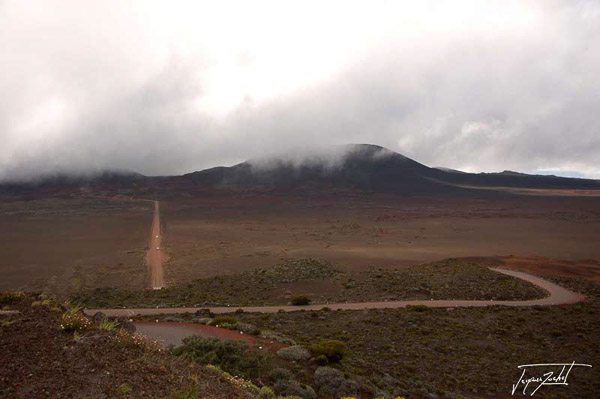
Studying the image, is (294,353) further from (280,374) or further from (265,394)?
(265,394)

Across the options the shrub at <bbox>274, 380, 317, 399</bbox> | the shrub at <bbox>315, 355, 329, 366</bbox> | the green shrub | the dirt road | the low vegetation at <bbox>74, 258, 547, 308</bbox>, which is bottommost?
the dirt road

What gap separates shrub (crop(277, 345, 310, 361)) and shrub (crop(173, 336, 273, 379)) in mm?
778

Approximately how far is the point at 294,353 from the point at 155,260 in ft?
120

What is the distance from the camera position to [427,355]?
15.5 metres

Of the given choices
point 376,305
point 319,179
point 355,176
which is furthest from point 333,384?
point 355,176

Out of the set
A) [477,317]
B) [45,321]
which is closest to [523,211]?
[477,317]

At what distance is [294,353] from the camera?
12258mm

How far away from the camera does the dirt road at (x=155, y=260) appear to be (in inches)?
1340

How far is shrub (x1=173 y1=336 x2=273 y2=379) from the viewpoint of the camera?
33.3 ft

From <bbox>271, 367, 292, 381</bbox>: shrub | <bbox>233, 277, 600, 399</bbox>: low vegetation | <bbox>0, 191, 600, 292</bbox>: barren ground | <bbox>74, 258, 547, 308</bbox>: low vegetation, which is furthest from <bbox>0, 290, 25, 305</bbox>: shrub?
<bbox>0, 191, 600, 292</bbox>: barren ground

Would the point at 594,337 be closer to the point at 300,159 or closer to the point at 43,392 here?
the point at 43,392

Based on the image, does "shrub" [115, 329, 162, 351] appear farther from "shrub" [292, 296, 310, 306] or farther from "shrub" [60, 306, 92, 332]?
"shrub" [292, 296, 310, 306]

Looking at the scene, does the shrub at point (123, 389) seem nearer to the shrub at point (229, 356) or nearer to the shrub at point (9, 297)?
the shrub at point (229, 356)

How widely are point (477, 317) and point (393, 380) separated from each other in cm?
1076
